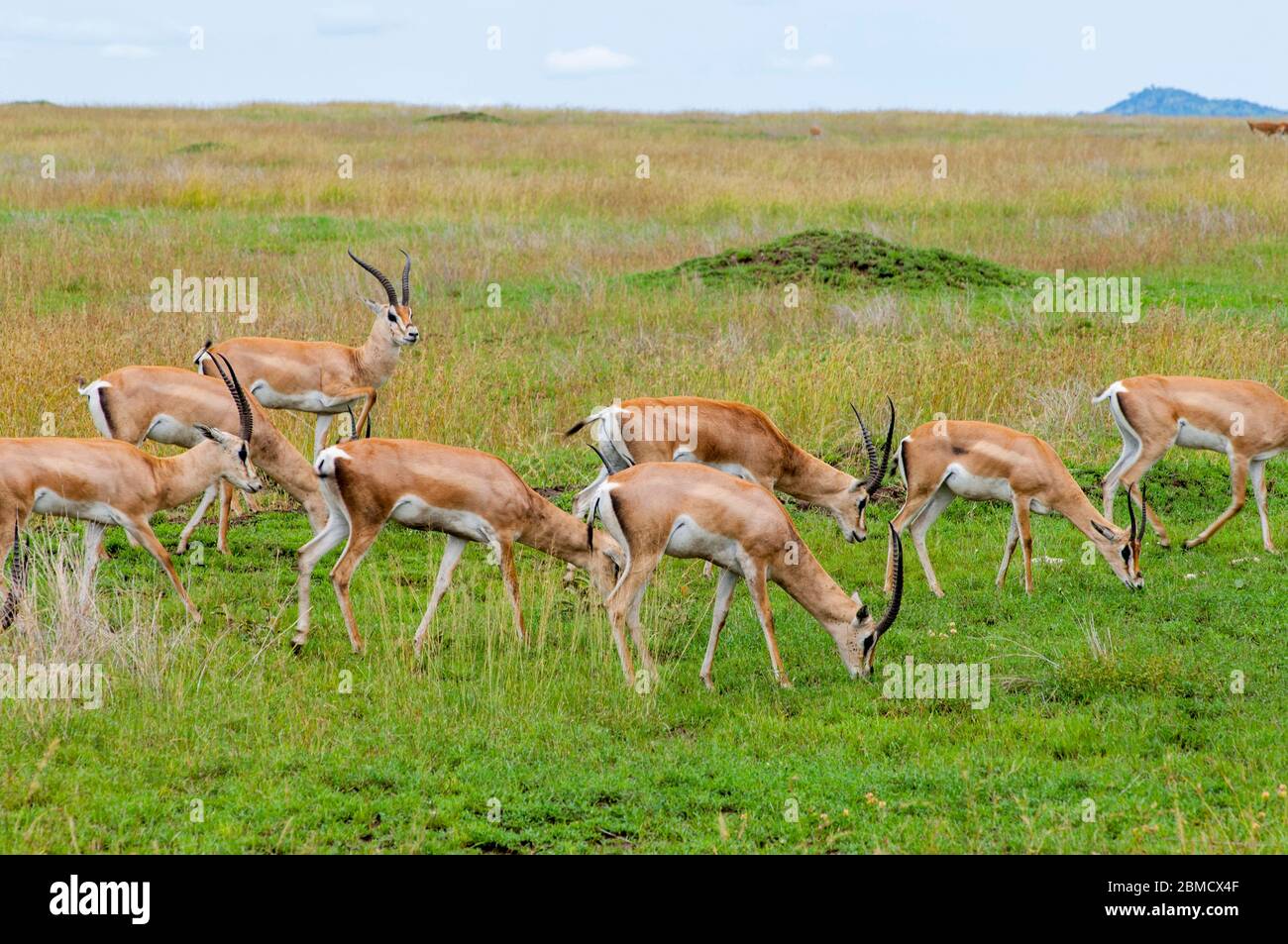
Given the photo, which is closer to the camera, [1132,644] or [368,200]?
[1132,644]

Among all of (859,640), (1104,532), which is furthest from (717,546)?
(1104,532)

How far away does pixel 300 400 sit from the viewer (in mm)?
10812

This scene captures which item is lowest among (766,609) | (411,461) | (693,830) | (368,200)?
(693,830)

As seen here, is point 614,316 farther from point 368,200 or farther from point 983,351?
point 368,200

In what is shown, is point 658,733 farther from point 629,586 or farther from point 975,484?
point 975,484

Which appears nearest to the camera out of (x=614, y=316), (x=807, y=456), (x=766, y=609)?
(x=766, y=609)

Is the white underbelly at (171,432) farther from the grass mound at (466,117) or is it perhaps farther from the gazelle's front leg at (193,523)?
the grass mound at (466,117)

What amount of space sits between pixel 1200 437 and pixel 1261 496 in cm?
58

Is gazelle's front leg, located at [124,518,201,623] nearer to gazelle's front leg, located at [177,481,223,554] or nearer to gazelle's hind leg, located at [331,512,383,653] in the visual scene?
gazelle's hind leg, located at [331,512,383,653]
